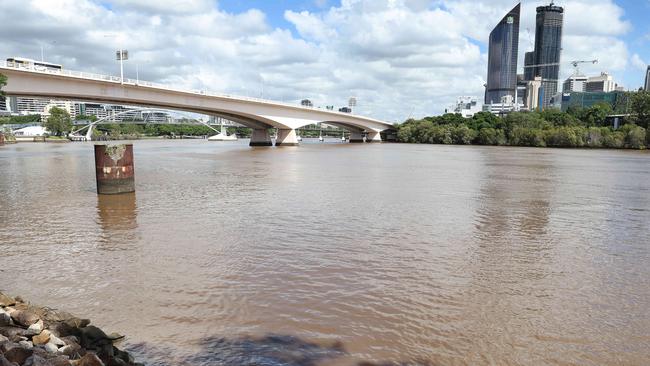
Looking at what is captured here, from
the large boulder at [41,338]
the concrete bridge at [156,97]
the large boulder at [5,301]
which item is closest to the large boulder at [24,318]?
the large boulder at [41,338]

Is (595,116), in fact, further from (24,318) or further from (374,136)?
(24,318)

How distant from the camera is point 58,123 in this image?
136 metres

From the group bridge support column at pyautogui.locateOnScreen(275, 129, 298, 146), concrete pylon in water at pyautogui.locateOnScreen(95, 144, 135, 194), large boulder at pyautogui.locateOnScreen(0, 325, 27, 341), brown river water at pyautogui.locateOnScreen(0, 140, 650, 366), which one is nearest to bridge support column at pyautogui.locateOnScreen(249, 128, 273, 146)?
bridge support column at pyautogui.locateOnScreen(275, 129, 298, 146)

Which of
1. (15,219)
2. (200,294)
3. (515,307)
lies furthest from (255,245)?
(15,219)

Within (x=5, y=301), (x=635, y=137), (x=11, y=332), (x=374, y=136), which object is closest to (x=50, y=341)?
(x=11, y=332)

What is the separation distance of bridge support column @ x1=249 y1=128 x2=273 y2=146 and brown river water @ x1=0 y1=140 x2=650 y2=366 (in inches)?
2944

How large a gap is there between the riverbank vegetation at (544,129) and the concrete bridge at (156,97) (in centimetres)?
3034

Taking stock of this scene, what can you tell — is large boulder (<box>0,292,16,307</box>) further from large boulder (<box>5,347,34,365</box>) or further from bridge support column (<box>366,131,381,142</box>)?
Result: bridge support column (<box>366,131,381,142</box>)

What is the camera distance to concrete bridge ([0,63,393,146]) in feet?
141

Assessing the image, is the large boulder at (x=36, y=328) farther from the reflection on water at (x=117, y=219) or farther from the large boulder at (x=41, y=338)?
the reflection on water at (x=117, y=219)

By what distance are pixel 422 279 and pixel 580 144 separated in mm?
89496

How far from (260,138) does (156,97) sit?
3820 cm

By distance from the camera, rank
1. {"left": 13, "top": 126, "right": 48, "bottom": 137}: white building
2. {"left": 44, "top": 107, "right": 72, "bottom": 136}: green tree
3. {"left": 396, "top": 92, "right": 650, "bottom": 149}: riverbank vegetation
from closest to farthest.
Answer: {"left": 396, "top": 92, "right": 650, "bottom": 149}: riverbank vegetation < {"left": 44, "top": 107, "right": 72, "bottom": 136}: green tree < {"left": 13, "top": 126, "right": 48, "bottom": 137}: white building

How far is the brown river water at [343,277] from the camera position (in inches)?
236
